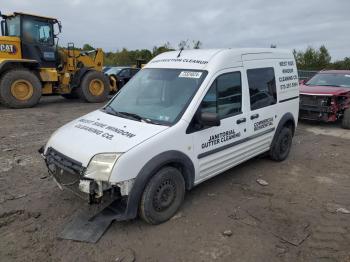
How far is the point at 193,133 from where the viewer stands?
400cm

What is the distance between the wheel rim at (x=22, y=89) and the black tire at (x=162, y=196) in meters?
9.39

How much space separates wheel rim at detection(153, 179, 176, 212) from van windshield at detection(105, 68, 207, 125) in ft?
2.33

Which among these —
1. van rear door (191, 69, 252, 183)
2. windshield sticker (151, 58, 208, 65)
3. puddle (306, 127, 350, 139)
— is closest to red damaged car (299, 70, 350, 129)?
puddle (306, 127, 350, 139)

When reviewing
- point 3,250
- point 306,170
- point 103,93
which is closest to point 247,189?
point 306,170

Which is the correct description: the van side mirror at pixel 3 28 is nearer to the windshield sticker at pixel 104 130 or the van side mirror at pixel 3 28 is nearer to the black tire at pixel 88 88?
the black tire at pixel 88 88

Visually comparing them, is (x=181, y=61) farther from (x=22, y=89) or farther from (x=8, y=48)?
(x=8, y=48)

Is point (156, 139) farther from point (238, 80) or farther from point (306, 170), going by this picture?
point (306, 170)

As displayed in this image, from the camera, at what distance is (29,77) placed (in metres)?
11.6

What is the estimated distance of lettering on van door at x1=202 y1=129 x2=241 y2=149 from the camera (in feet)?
13.8

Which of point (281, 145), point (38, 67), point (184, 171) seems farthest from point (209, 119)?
point (38, 67)

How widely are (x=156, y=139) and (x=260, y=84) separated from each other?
2.41 metres

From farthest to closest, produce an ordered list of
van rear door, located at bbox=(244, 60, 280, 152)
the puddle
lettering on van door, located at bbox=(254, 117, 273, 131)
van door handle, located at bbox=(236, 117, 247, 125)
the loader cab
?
the loader cab < the puddle < lettering on van door, located at bbox=(254, 117, 273, 131) < van rear door, located at bbox=(244, 60, 280, 152) < van door handle, located at bbox=(236, 117, 247, 125)

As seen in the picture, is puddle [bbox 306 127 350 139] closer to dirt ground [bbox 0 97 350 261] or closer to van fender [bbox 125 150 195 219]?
dirt ground [bbox 0 97 350 261]

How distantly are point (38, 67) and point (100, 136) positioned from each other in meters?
9.75
